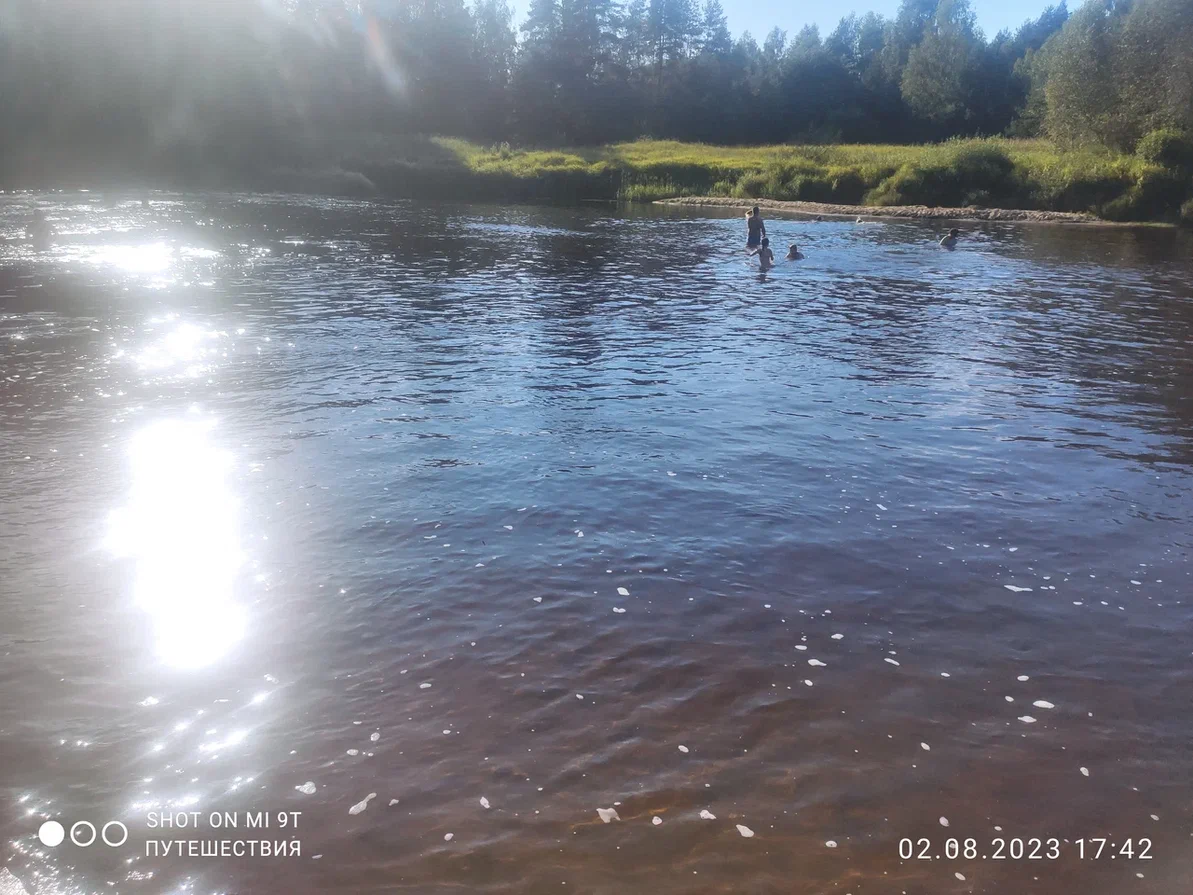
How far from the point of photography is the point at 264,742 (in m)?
6.49

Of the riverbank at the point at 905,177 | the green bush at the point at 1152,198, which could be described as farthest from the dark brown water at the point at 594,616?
the riverbank at the point at 905,177

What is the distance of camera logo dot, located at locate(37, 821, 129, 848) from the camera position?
5.56 metres

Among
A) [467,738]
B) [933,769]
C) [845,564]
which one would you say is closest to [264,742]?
[467,738]

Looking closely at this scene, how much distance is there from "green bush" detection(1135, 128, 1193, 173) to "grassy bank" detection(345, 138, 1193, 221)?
1.75ft

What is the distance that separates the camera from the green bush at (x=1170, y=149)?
56594 millimetres

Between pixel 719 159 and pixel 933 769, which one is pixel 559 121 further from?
pixel 933 769

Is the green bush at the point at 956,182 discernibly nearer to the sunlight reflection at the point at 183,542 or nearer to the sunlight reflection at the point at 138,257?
the sunlight reflection at the point at 138,257

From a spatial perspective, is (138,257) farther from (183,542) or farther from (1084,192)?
(1084,192)

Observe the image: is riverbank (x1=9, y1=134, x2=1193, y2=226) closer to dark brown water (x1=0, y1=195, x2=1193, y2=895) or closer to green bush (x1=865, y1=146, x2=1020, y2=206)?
green bush (x1=865, y1=146, x2=1020, y2=206)

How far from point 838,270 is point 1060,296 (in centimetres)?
830

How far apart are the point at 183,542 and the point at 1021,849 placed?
8.66 meters

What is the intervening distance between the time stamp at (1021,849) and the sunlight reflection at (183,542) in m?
5.98

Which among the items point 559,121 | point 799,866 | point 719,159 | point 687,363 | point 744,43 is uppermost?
point 744,43

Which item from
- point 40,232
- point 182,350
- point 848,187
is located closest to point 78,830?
point 182,350
